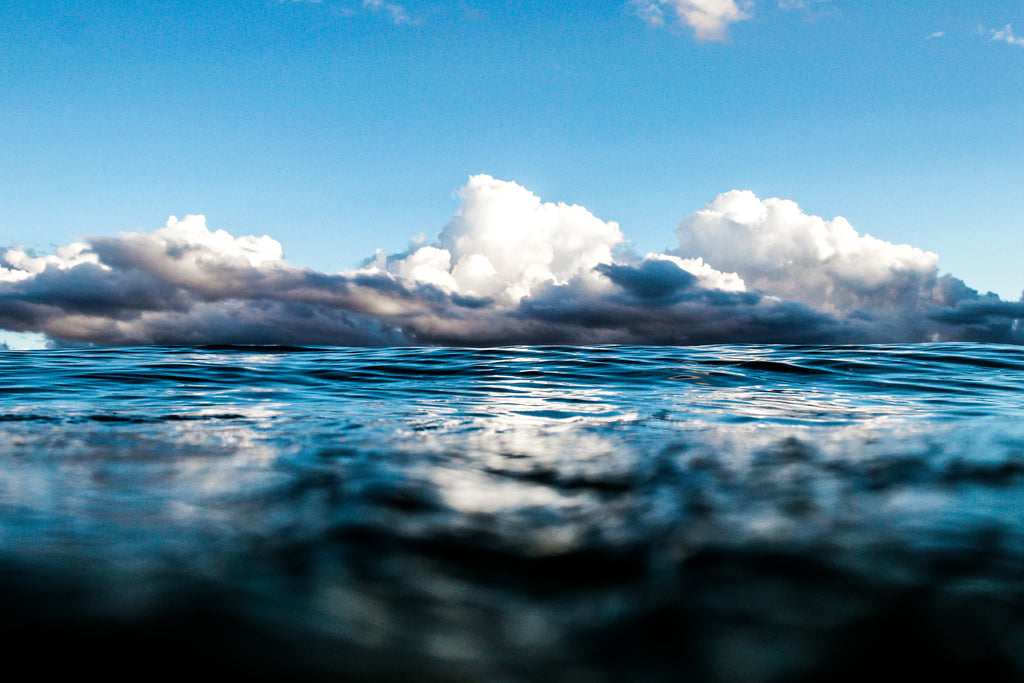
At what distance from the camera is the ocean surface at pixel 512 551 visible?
1065mm

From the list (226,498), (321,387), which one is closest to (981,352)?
(321,387)

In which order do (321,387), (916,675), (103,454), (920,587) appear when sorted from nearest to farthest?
(916,675), (920,587), (103,454), (321,387)

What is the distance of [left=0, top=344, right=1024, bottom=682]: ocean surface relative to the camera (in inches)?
41.9

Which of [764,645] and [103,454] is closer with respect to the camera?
[764,645]

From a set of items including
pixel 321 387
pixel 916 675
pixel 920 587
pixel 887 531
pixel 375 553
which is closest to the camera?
pixel 916 675

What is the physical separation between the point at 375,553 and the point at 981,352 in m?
14.5

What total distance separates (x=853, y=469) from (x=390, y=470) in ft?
6.39

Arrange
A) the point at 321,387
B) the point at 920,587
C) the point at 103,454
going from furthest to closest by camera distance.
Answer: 1. the point at 321,387
2. the point at 103,454
3. the point at 920,587

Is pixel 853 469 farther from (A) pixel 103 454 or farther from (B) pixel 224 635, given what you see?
(A) pixel 103 454

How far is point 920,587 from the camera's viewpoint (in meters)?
1.32

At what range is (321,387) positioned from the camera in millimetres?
6570

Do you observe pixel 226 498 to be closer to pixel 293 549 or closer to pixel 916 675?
pixel 293 549

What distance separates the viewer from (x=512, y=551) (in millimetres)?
1553

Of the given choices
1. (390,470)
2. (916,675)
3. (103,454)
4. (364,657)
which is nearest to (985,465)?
(916,675)
